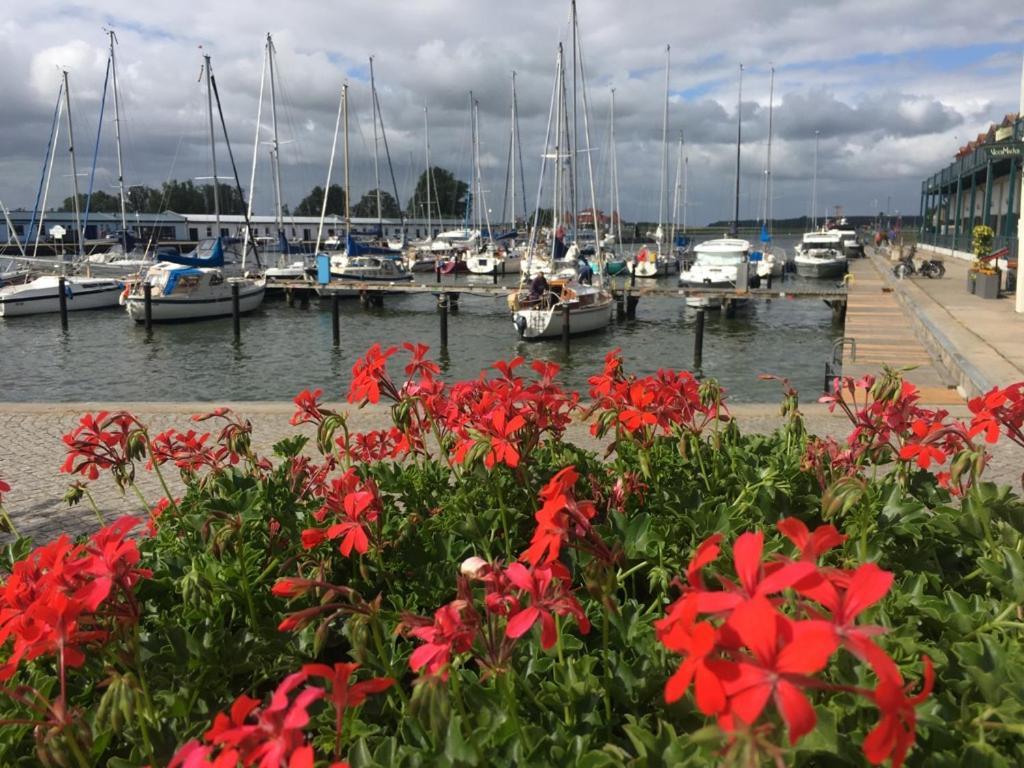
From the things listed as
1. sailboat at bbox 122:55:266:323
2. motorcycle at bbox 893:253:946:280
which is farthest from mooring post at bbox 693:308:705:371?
sailboat at bbox 122:55:266:323

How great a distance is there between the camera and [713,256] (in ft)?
142

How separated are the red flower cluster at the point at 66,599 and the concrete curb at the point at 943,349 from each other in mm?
9818

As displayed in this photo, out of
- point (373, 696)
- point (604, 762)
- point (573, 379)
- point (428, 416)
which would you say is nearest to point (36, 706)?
point (373, 696)

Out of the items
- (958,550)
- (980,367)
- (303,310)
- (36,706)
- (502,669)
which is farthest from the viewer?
(303,310)

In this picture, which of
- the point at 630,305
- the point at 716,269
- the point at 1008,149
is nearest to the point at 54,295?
the point at 630,305

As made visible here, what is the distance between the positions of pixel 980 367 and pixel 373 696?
37.4ft

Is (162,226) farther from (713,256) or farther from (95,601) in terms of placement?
(95,601)

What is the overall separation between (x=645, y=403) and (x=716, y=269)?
125 feet

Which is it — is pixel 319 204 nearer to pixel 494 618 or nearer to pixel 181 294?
pixel 181 294

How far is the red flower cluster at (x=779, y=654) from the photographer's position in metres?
0.93

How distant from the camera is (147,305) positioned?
1193 inches


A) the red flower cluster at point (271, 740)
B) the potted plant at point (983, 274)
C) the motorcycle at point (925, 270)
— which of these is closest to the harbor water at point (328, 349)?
the motorcycle at point (925, 270)

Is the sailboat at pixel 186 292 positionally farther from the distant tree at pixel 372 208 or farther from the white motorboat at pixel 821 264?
the distant tree at pixel 372 208

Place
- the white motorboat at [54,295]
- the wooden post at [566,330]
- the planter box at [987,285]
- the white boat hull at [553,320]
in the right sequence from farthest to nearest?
the white motorboat at [54,295] < the white boat hull at [553,320] < the wooden post at [566,330] < the planter box at [987,285]
